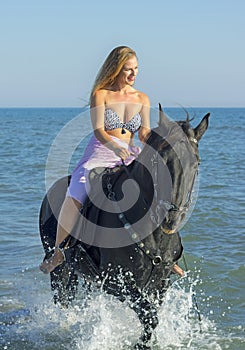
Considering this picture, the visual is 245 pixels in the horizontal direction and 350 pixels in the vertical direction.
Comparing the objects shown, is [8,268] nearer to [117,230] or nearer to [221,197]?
[117,230]

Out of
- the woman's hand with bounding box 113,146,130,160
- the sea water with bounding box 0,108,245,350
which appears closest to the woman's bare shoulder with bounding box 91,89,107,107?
the sea water with bounding box 0,108,245,350

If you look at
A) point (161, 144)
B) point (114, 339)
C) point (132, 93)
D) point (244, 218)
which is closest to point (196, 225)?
point (244, 218)

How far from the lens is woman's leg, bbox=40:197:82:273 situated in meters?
5.46

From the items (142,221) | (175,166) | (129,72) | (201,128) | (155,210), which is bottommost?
(142,221)

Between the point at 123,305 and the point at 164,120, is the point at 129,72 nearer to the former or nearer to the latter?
the point at 164,120

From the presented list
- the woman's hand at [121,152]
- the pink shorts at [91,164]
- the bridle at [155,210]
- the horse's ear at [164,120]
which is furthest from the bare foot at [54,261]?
the horse's ear at [164,120]

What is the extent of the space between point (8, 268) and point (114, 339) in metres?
3.18

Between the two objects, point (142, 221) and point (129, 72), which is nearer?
point (142, 221)

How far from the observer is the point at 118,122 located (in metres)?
5.29

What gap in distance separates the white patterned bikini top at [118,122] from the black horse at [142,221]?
398mm

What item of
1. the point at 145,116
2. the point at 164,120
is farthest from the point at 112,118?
the point at 164,120

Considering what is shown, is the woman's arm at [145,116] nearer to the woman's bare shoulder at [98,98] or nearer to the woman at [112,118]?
the woman at [112,118]

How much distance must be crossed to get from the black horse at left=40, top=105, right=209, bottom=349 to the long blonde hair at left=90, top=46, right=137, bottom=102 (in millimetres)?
760

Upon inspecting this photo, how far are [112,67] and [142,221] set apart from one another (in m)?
1.38
